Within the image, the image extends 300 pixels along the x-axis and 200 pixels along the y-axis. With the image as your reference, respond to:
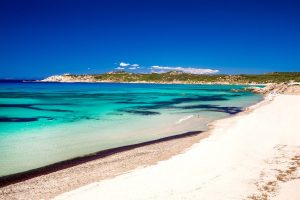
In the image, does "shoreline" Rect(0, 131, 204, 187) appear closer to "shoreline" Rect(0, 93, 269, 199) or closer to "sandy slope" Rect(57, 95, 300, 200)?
"shoreline" Rect(0, 93, 269, 199)

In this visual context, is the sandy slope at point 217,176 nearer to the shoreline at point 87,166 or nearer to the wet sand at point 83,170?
the shoreline at point 87,166

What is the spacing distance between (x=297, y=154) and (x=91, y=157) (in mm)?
11147

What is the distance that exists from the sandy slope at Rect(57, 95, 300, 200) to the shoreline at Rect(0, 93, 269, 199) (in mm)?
869

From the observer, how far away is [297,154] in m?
16.2

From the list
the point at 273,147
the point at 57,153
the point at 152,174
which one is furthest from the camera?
the point at 57,153

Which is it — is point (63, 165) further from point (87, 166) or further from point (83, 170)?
point (83, 170)

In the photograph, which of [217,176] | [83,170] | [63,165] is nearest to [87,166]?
[83,170]

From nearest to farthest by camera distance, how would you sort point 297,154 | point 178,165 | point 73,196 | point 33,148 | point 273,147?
point 73,196
point 178,165
point 297,154
point 273,147
point 33,148

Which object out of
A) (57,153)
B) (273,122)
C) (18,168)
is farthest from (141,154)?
(273,122)

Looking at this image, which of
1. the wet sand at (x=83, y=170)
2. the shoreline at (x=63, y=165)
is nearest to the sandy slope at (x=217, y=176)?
the wet sand at (x=83, y=170)

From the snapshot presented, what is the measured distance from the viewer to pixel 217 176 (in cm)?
1302

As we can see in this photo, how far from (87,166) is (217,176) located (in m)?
6.69

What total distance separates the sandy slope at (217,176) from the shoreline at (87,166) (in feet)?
2.85

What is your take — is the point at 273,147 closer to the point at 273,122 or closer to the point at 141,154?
the point at 141,154
